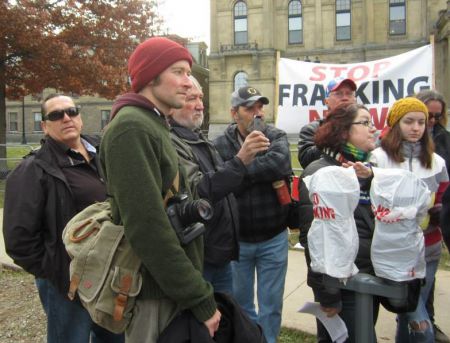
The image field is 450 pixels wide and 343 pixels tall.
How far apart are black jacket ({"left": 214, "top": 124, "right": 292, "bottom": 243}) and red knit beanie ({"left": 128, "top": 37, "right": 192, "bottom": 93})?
1566 millimetres

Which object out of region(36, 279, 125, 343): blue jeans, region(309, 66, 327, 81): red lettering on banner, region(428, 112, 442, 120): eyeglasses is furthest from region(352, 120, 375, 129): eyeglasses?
region(309, 66, 327, 81): red lettering on banner

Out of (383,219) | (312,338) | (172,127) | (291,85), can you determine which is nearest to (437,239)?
(383,219)

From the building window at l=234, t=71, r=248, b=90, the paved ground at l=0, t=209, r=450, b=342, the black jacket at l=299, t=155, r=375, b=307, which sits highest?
the building window at l=234, t=71, r=248, b=90

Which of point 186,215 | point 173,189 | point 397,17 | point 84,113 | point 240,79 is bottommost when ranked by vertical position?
point 186,215

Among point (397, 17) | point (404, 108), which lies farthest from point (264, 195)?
point (397, 17)

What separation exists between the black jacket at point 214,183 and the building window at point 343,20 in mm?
37378

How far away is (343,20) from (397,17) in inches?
161

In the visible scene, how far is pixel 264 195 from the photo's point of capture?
3.79m

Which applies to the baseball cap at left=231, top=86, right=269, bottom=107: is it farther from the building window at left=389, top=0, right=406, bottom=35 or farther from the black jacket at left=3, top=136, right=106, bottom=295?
the building window at left=389, top=0, right=406, bottom=35

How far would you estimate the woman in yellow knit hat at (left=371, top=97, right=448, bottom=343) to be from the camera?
3.31 metres

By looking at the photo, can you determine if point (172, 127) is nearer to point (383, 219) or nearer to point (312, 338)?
point (383, 219)

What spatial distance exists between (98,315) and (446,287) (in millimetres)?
4336

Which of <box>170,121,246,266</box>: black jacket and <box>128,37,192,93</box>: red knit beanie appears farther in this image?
<box>170,121,246,266</box>: black jacket

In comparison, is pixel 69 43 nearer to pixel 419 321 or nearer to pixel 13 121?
pixel 419 321
